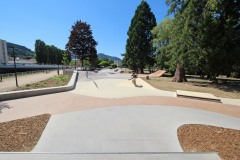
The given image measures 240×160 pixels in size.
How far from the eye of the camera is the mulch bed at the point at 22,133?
13.7 feet

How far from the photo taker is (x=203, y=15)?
15.8 metres

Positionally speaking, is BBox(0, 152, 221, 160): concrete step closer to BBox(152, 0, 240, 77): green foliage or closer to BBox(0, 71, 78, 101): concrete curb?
BBox(0, 71, 78, 101): concrete curb

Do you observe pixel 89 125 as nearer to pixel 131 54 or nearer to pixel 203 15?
pixel 203 15

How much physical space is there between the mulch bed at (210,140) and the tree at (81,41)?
36.2 metres

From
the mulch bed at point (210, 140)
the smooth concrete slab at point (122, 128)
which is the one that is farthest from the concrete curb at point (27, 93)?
the mulch bed at point (210, 140)

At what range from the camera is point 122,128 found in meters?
5.47

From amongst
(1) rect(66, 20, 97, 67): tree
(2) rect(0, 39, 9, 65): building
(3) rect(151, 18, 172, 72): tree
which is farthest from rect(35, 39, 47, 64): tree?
(3) rect(151, 18, 172, 72): tree

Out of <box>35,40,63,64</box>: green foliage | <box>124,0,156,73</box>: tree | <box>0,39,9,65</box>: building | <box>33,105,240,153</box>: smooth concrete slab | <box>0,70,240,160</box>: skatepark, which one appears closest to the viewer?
<box>0,70,240,160</box>: skatepark

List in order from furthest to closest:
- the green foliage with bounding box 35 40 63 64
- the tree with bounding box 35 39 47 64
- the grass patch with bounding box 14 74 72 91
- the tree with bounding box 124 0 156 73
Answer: the green foliage with bounding box 35 40 63 64, the tree with bounding box 35 39 47 64, the tree with bounding box 124 0 156 73, the grass patch with bounding box 14 74 72 91

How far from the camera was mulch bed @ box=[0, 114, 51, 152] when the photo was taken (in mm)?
4184

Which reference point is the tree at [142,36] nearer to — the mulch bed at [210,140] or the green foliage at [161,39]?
the green foliage at [161,39]

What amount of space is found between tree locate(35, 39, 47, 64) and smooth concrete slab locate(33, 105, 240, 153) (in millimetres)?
72984

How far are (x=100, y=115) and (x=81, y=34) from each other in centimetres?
3486

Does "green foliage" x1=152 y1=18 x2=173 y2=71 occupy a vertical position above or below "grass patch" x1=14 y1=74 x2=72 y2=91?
above
